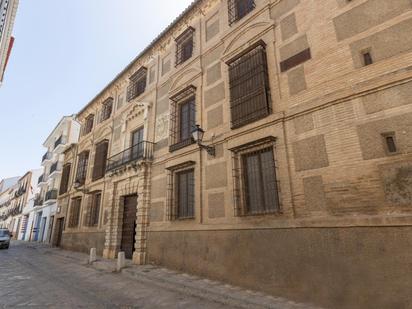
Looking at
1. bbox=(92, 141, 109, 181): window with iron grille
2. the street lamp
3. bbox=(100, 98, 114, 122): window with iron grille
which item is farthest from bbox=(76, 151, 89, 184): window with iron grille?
the street lamp

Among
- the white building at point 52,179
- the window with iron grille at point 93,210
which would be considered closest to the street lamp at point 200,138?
the window with iron grille at point 93,210

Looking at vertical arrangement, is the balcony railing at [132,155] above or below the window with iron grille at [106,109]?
below

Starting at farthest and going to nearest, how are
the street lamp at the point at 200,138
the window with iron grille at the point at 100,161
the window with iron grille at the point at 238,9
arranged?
the window with iron grille at the point at 100,161 < the window with iron grille at the point at 238,9 < the street lamp at the point at 200,138

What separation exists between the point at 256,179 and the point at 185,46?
735cm

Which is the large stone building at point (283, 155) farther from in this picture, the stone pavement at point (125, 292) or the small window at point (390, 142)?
the stone pavement at point (125, 292)

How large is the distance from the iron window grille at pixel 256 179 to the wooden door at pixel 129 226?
6.03 meters

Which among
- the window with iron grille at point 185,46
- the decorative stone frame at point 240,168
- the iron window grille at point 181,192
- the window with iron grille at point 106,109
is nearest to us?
the decorative stone frame at point 240,168

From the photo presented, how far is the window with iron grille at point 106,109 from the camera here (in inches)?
631

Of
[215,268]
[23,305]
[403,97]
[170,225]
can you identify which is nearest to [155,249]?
[170,225]

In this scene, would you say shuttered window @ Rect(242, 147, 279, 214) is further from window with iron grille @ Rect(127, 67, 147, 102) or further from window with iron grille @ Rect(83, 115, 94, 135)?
window with iron grille @ Rect(83, 115, 94, 135)

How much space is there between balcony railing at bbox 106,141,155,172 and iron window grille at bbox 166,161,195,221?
175 centimetres

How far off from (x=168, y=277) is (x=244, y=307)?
9.79ft

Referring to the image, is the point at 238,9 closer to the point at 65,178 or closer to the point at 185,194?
the point at 185,194

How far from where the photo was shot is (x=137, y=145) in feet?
40.2
